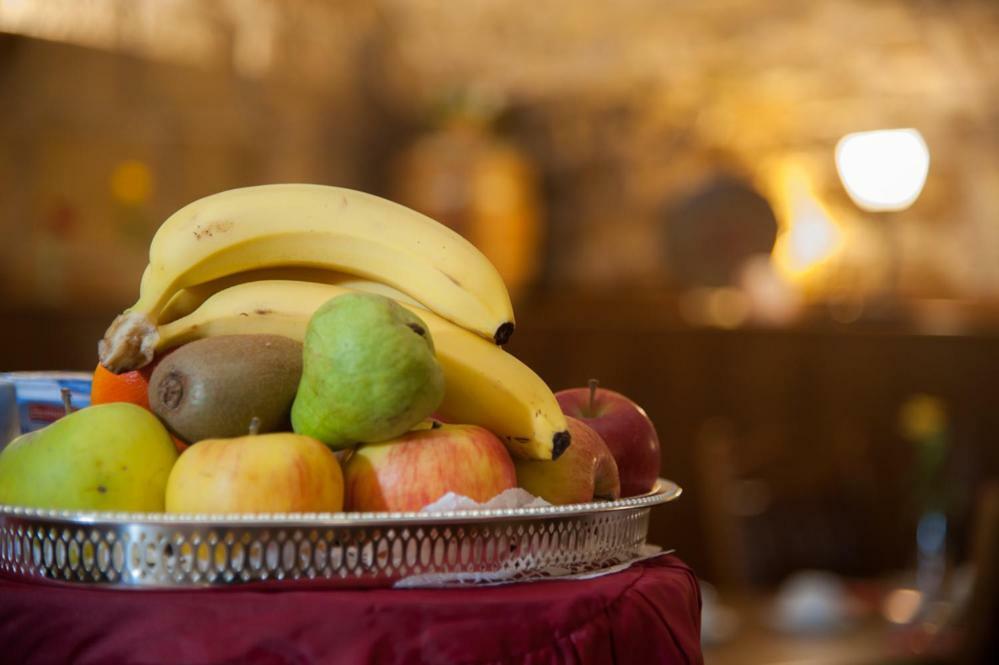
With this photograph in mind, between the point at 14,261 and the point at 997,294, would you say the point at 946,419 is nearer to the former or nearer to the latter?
the point at 997,294

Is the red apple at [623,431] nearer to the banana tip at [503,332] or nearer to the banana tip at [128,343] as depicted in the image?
the banana tip at [503,332]

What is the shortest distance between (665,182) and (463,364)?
322 centimetres

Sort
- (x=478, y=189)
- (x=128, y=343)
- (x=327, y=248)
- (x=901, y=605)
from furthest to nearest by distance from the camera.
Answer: (x=478, y=189) < (x=901, y=605) < (x=327, y=248) < (x=128, y=343)

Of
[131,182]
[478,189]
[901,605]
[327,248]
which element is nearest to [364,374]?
[327,248]

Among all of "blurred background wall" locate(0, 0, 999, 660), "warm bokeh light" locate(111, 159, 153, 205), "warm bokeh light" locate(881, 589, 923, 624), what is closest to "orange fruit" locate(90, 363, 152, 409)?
"warm bokeh light" locate(881, 589, 923, 624)

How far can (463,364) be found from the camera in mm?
792

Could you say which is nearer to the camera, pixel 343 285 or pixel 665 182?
pixel 343 285

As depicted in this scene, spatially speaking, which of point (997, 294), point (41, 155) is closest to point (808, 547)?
point (997, 294)

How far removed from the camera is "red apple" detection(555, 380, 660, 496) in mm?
876

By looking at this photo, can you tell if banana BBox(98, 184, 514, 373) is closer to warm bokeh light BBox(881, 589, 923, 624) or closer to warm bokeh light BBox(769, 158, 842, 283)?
warm bokeh light BBox(881, 589, 923, 624)

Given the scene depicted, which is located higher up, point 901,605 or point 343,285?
point 343,285

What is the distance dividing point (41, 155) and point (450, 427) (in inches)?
91.1

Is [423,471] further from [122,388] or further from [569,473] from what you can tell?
[122,388]

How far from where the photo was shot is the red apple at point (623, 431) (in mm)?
876
